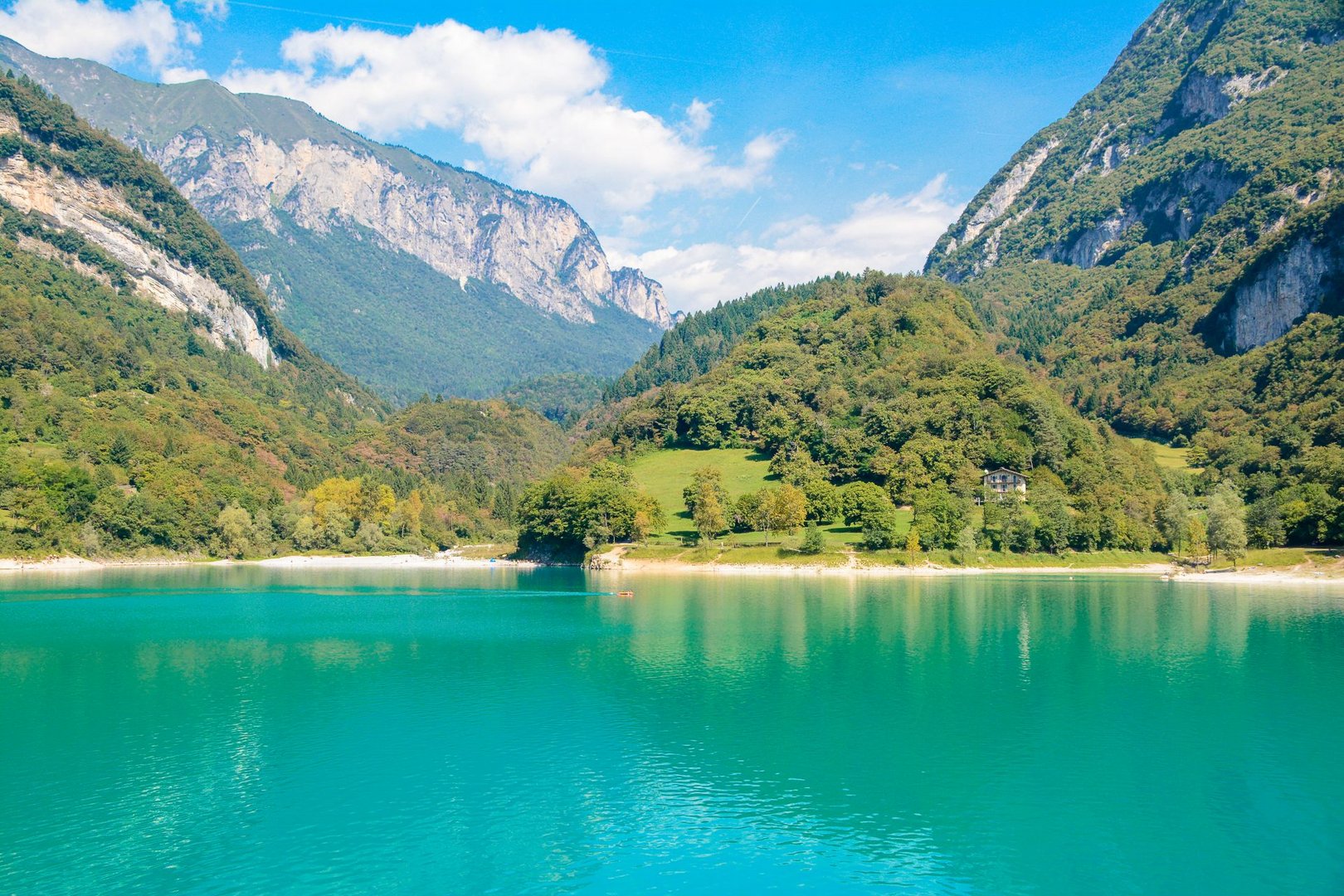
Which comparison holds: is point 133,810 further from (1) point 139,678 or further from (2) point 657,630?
(2) point 657,630

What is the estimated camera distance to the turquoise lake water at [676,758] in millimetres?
23984

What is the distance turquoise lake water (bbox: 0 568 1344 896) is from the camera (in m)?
24.0

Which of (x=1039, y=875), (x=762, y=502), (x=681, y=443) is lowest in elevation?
(x=1039, y=875)

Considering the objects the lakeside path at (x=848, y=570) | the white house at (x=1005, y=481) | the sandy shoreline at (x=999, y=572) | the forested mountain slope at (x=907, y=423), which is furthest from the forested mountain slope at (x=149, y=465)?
the white house at (x=1005, y=481)

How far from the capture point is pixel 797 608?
7531cm

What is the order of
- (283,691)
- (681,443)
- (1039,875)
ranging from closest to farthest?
(1039,875), (283,691), (681,443)

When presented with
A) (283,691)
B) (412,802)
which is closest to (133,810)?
(412,802)

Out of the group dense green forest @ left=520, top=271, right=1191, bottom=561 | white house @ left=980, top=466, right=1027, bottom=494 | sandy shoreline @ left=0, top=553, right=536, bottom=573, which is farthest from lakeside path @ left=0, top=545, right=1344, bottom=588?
white house @ left=980, top=466, right=1027, bottom=494

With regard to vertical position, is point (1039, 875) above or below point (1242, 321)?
below

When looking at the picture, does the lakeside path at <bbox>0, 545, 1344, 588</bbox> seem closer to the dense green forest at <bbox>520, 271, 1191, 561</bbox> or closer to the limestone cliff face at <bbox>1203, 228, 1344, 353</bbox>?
the dense green forest at <bbox>520, 271, 1191, 561</bbox>

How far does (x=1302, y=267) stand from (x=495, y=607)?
182 meters

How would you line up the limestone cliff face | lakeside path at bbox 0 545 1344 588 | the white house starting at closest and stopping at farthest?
lakeside path at bbox 0 545 1344 588 < the white house < the limestone cliff face

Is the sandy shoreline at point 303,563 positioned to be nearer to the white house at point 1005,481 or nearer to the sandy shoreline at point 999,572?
the sandy shoreline at point 999,572

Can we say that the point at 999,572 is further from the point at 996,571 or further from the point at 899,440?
the point at 899,440
